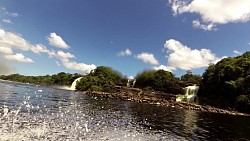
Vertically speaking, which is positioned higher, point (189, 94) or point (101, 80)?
point (101, 80)

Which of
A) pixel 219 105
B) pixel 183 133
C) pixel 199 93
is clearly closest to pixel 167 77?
pixel 199 93

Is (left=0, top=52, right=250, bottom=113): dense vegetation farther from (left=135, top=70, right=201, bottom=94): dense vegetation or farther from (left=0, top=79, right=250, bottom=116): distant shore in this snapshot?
(left=0, top=79, right=250, bottom=116): distant shore

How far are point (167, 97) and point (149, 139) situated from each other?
71.5m

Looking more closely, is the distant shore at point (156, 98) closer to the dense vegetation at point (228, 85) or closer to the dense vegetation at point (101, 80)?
the dense vegetation at point (228, 85)

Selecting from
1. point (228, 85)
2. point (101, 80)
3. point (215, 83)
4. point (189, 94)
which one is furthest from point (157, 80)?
point (228, 85)

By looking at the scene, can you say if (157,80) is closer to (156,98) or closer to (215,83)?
(156,98)

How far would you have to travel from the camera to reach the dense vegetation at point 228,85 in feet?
254

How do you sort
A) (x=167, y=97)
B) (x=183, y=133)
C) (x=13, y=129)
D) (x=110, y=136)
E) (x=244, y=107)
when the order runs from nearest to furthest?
(x=13, y=129) → (x=110, y=136) → (x=183, y=133) → (x=244, y=107) → (x=167, y=97)

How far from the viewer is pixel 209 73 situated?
97.8 m

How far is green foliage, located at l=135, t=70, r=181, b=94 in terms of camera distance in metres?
114

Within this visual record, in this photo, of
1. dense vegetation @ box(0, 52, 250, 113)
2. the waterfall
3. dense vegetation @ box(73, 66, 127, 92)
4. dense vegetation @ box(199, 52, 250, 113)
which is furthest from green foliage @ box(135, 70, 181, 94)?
dense vegetation @ box(199, 52, 250, 113)

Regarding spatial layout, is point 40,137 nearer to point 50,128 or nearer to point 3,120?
point 50,128

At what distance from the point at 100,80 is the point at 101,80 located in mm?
1088

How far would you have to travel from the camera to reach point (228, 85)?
8181cm
